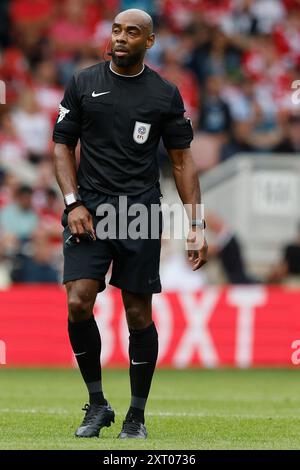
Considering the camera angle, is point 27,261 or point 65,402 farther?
point 27,261

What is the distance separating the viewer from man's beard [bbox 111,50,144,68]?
7504 millimetres

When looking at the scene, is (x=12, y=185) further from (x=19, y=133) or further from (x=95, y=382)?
(x=95, y=382)

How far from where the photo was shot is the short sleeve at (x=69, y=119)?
759 cm

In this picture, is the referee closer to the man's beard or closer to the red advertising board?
the man's beard

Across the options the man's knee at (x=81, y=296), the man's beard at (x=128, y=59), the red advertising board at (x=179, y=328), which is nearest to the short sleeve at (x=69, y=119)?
the man's beard at (x=128, y=59)

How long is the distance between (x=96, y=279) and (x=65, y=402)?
3.03 metres

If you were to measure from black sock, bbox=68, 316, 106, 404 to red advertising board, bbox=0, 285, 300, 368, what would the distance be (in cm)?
696

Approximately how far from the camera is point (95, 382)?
770 cm

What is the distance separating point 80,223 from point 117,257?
0.34m

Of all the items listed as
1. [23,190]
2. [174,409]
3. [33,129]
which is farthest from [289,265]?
[174,409]

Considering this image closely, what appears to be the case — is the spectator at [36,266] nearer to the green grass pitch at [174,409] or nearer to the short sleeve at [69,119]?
the green grass pitch at [174,409]
